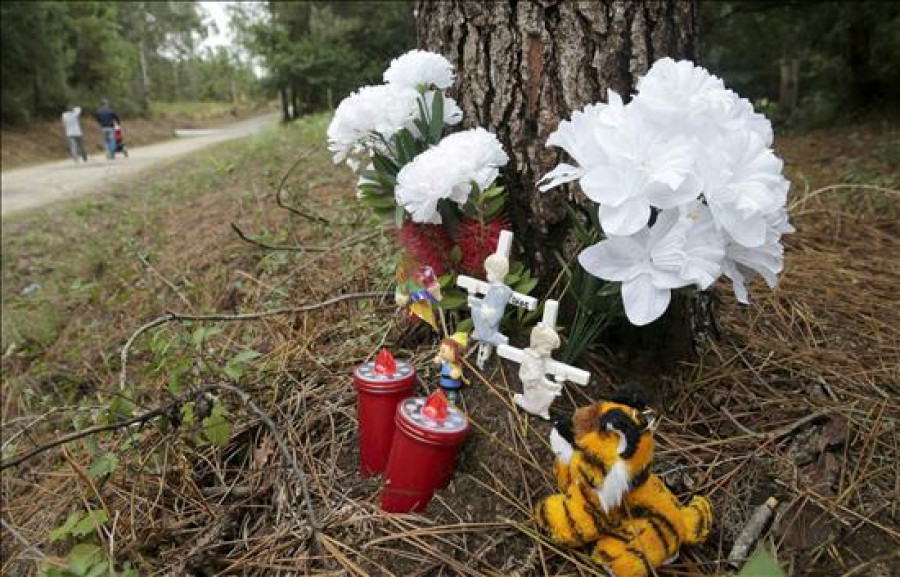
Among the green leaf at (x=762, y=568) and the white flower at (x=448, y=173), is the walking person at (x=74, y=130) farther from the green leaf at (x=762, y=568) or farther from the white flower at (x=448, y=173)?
the green leaf at (x=762, y=568)

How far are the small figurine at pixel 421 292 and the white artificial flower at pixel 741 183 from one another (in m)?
0.70

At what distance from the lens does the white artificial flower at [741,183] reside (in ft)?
3.66

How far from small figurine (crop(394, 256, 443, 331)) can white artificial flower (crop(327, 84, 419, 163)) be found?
38 cm

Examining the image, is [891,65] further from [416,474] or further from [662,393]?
[416,474]

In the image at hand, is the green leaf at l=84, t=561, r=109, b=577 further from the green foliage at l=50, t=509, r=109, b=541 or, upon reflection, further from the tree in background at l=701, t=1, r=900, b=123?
the tree in background at l=701, t=1, r=900, b=123

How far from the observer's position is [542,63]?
1657 mm

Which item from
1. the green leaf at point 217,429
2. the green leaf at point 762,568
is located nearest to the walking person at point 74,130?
the green leaf at point 217,429

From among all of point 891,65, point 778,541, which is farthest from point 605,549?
point 891,65

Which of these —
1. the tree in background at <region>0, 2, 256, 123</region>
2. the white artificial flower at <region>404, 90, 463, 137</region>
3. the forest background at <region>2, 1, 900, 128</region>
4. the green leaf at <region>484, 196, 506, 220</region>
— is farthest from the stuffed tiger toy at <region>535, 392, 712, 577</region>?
the tree in background at <region>0, 2, 256, 123</region>

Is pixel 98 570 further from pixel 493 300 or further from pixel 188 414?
pixel 493 300

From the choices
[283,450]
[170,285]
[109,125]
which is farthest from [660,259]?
[109,125]

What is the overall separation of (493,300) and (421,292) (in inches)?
9.1

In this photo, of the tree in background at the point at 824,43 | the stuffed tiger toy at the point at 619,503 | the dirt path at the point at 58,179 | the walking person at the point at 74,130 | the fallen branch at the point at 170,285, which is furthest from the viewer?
the walking person at the point at 74,130

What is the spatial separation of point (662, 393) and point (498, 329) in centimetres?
50
